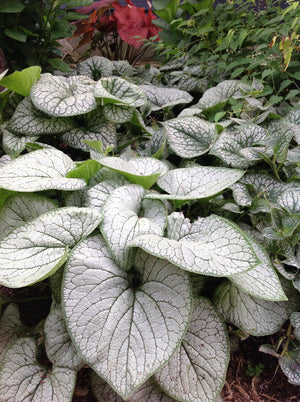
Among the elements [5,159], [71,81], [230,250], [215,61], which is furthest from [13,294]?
[215,61]

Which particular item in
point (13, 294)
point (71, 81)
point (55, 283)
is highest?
point (71, 81)

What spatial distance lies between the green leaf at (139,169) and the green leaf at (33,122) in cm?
39

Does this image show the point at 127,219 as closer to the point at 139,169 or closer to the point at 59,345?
the point at 139,169

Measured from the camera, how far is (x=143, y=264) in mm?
876

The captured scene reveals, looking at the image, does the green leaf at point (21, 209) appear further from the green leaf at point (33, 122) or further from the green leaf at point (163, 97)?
the green leaf at point (163, 97)

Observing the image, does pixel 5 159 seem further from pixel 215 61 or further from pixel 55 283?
pixel 215 61

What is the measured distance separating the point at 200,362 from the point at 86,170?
0.64m

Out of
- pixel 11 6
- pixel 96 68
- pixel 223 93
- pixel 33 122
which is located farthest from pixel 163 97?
pixel 11 6

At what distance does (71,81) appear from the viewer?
143 cm

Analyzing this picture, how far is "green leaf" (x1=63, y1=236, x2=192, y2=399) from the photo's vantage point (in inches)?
29.0

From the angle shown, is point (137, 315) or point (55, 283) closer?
point (137, 315)

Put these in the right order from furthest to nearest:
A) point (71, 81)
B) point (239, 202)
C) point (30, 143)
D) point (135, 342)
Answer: point (71, 81)
point (30, 143)
point (239, 202)
point (135, 342)

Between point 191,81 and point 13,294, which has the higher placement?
point 191,81

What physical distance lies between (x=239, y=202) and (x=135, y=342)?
0.55 meters
